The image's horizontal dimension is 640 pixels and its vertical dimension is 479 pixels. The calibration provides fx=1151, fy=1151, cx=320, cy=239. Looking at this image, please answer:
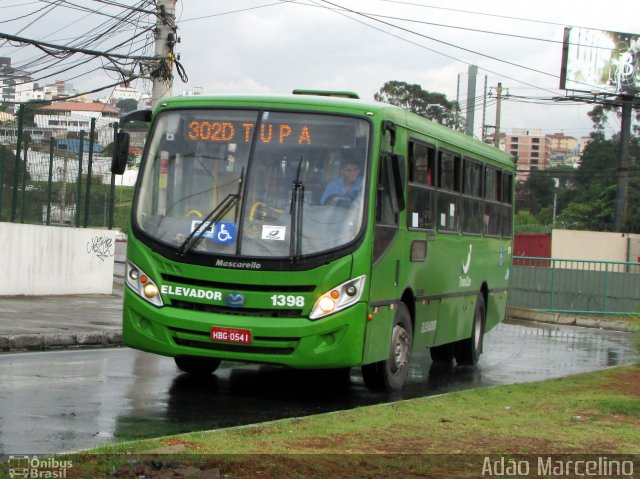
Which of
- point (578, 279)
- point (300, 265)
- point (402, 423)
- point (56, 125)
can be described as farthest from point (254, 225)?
point (578, 279)

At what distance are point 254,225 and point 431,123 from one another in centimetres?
385

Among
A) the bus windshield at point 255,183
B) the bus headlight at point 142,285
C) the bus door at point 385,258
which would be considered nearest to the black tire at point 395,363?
the bus door at point 385,258

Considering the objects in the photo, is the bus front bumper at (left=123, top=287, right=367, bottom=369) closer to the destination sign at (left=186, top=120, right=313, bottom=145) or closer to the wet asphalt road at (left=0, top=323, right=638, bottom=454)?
the wet asphalt road at (left=0, top=323, right=638, bottom=454)

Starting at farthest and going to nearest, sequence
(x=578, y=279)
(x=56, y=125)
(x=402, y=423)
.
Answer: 1. (x=578, y=279)
2. (x=56, y=125)
3. (x=402, y=423)

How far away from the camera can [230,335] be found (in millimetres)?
10805

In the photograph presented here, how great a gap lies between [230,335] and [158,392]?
3.48ft

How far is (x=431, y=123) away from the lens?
46.0ft

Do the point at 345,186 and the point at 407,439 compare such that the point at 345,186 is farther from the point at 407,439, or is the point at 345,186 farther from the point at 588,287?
the point at 588,287


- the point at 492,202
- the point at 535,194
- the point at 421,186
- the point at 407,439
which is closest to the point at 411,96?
the point at 535,194

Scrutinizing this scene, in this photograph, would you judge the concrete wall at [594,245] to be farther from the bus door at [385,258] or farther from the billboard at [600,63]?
the bus door at [385,258]

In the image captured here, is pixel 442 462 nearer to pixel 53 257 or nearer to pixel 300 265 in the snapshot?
pixel 300 265

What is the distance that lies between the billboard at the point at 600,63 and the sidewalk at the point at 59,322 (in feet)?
126

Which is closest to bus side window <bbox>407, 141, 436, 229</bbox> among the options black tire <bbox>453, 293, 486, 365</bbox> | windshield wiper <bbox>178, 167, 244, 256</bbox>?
windshield wiper <bbox>178, 167, 244, 256</bbox>

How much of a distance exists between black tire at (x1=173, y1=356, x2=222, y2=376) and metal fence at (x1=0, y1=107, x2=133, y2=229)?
327 inches
